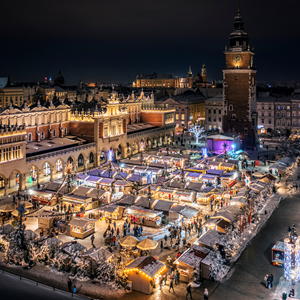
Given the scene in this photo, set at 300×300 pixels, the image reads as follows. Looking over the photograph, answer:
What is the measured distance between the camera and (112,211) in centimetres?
3381

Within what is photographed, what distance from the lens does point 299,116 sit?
84500mm

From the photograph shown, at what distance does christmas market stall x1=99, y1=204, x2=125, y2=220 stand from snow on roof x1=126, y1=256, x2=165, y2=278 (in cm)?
1150

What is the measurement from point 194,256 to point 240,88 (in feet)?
164

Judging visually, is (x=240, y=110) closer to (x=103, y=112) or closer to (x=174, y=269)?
(x=103, y=112)

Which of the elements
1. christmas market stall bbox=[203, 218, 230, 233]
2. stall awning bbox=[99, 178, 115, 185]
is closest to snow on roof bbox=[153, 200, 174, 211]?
christmas market stall bbox=[203, 218, 230, 233]

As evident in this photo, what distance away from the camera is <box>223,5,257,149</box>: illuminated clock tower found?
219 ft

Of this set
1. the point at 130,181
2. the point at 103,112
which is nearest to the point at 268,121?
the point at 103,112

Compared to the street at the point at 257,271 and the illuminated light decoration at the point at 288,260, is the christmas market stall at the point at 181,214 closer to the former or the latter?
the street at the point at 257,271

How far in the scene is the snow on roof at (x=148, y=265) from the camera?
21905mm

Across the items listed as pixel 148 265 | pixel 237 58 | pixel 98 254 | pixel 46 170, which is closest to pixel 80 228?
pixel 98 254

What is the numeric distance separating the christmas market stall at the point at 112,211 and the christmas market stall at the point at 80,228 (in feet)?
10.8

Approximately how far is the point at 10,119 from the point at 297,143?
5371cm

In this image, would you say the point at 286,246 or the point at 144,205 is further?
the point at 144,205

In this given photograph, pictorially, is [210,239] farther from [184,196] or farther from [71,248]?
[184,196]
